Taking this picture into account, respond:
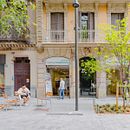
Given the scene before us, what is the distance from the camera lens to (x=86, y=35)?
25.4 metres

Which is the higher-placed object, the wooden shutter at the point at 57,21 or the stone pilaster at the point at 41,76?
the wooden shutter at the point at 57,21

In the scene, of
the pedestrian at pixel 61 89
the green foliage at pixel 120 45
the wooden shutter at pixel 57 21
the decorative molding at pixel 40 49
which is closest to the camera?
the green foliage at pixel 120 45

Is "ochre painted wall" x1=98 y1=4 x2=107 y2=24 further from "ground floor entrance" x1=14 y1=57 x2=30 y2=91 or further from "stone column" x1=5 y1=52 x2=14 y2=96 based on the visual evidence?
"stone column" x1=5 y1=52 x2=14 y2=96

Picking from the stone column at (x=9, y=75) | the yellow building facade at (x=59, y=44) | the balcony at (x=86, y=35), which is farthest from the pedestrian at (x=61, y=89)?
the stone column at (x=9, y=75)

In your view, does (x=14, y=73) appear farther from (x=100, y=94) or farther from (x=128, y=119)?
(x=128, y=119)

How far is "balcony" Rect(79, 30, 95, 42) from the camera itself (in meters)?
25.3

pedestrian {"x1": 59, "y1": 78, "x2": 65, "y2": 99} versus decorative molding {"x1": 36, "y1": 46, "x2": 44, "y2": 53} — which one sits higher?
decorative molding {"x1": 36, "y1": 46, "x2": 44, "y2": 53}

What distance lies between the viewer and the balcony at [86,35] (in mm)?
25280

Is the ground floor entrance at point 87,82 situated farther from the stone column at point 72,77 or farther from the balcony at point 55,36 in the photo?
the balcony at point 55,36

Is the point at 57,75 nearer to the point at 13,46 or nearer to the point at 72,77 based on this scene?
the point at 72,77

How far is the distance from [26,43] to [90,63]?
8.80 m

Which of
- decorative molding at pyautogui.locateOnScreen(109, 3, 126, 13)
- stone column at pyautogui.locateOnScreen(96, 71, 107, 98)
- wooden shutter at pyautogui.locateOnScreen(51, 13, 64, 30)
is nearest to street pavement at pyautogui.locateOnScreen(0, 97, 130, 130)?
stone column at pyautogui.locateOnScreen(96, 71, 107, 98)

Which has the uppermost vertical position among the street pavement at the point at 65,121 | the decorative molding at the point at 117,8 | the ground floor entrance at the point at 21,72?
the decorative molding at the point at 117,8

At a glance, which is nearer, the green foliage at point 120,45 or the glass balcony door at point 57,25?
the green foliage at point 120,45
